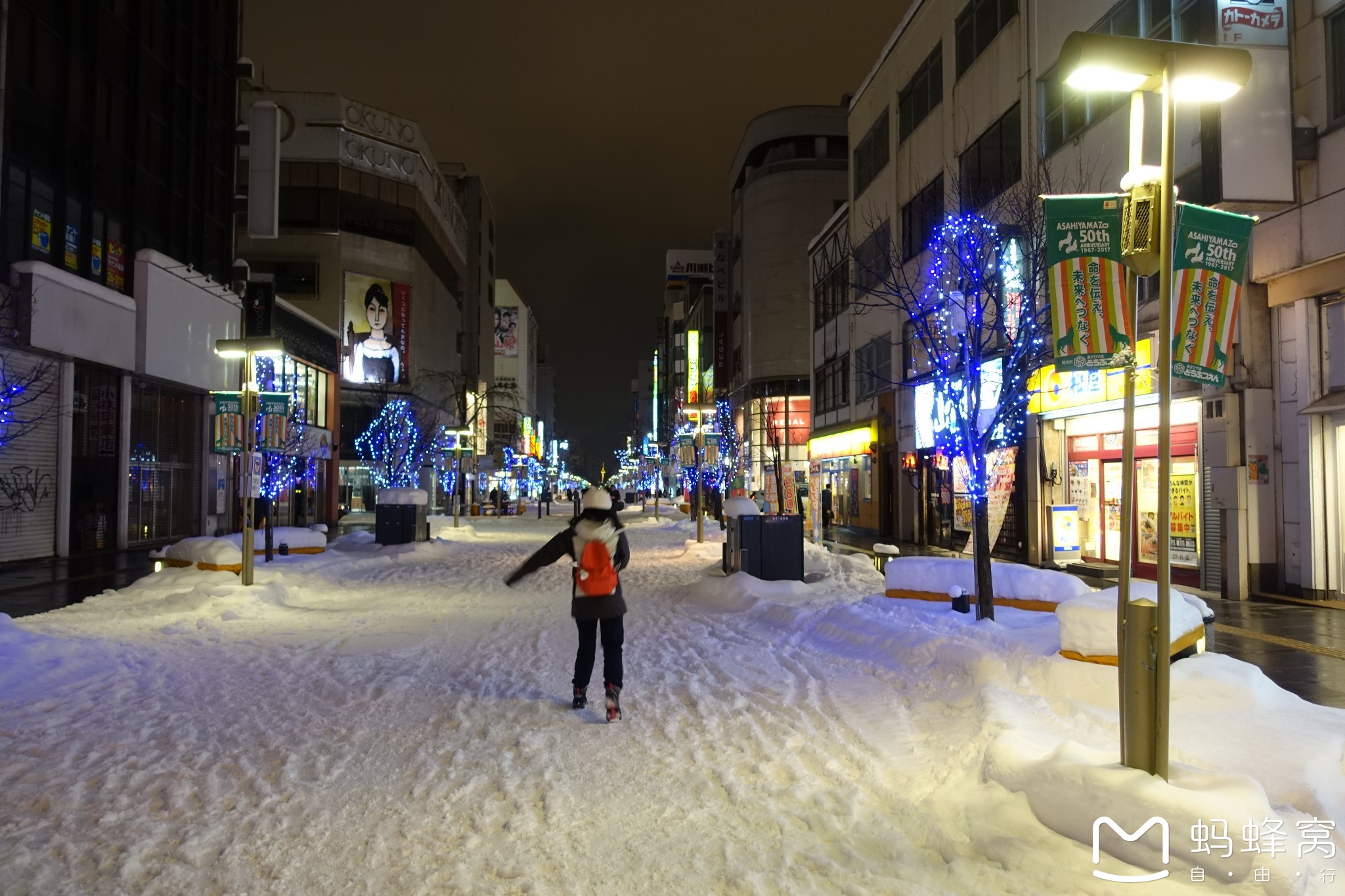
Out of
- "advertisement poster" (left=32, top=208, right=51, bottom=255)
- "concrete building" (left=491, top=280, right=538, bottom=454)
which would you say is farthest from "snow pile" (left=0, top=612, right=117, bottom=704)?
"concrete building" (left=491, top=280, right=538, bottom=454)

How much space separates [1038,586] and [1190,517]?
630cm

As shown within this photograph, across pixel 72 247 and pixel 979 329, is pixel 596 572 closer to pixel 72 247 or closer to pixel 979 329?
pixel 979 329

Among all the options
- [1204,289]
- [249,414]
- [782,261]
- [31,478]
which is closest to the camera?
[1204,289]

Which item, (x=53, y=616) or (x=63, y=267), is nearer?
(x=53, y=616)

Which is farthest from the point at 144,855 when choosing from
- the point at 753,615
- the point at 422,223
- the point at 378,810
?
the point at 422,223

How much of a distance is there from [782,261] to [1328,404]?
52889 millimetres

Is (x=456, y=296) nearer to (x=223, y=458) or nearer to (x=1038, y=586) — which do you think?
(x=223, y=458)

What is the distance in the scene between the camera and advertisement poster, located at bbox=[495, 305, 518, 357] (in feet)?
457

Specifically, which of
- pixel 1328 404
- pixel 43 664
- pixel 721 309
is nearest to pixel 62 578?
pixel 43 664

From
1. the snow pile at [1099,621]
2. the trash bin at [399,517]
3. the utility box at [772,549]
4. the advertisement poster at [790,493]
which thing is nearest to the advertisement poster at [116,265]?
the trash bin at [399,517]

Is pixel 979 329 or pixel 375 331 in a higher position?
pixel 375 331

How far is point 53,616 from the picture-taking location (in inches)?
465

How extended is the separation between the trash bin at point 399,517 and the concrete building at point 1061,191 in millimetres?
13027

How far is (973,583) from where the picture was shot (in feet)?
38.8
